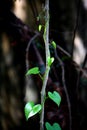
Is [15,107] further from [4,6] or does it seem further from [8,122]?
[4,6]

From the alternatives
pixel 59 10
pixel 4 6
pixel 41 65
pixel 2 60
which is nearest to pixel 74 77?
pixel 41 65

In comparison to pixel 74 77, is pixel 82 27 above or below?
above

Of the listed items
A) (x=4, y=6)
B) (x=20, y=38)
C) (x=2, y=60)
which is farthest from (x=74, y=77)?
(x=2, y=60)

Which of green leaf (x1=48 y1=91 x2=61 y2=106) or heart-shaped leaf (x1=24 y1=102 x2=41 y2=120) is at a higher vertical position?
green leaf (x1=48 y1=91 x2=61 y2=106)

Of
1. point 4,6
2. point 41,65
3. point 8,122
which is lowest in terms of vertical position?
point 8,122

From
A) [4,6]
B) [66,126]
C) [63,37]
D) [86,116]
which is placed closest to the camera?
[66,126]

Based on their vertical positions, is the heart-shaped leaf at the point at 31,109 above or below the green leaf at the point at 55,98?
below

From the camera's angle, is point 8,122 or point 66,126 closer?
point 66,126

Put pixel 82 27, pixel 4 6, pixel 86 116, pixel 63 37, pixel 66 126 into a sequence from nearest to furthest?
pixel 66 126 → pixel 4 6 → pixel 86 116 → pixel 63 37 → pixel 82 27

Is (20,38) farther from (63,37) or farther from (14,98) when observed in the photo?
(14,98)
